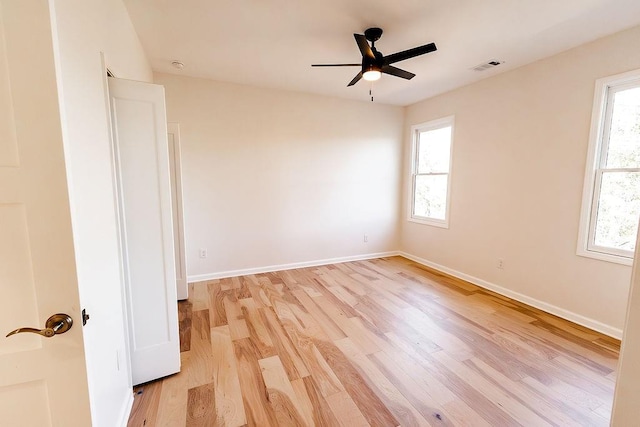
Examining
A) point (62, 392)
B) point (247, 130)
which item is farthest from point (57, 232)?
point (247, 130)

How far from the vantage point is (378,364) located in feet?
6.74

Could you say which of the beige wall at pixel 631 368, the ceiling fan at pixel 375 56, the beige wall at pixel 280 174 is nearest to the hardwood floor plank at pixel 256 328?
the beige wall at pixel 280 174

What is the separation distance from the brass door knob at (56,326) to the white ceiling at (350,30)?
2.28m

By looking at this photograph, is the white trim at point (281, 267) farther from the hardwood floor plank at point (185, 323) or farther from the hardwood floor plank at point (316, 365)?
the hardwood floor plank at point (316, 365)

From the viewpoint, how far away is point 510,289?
3268 mm

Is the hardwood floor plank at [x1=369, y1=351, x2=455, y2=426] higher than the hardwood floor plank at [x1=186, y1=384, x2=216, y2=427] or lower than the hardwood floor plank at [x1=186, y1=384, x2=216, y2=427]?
lower

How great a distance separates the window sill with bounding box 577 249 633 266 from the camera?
237 cm

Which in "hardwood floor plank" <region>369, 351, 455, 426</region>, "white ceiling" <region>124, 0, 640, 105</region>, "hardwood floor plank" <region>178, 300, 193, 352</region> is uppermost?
"white ceiling" <region>124, 0, 640, 105</region>

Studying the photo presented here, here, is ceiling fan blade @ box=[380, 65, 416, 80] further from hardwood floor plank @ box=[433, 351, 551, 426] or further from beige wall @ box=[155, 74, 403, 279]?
hardwood floor plank @ box=[433, 351, 551, 426]

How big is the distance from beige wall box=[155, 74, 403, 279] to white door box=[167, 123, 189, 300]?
658 millimetres

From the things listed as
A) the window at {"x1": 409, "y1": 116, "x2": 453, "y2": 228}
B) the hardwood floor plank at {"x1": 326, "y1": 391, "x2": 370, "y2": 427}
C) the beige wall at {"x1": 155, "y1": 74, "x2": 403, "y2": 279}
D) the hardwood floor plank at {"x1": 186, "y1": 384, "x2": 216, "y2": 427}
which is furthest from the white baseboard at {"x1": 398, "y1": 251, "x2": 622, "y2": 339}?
the hardwood floor plank at {"x1": 186, "y1": 384, "x2": 216, "y2": 427}

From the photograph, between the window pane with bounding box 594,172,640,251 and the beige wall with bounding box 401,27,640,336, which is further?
the beige wall with bounding box 401,27,640,336

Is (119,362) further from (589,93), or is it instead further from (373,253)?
(589,93)

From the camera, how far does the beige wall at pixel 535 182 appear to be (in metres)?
2.53
